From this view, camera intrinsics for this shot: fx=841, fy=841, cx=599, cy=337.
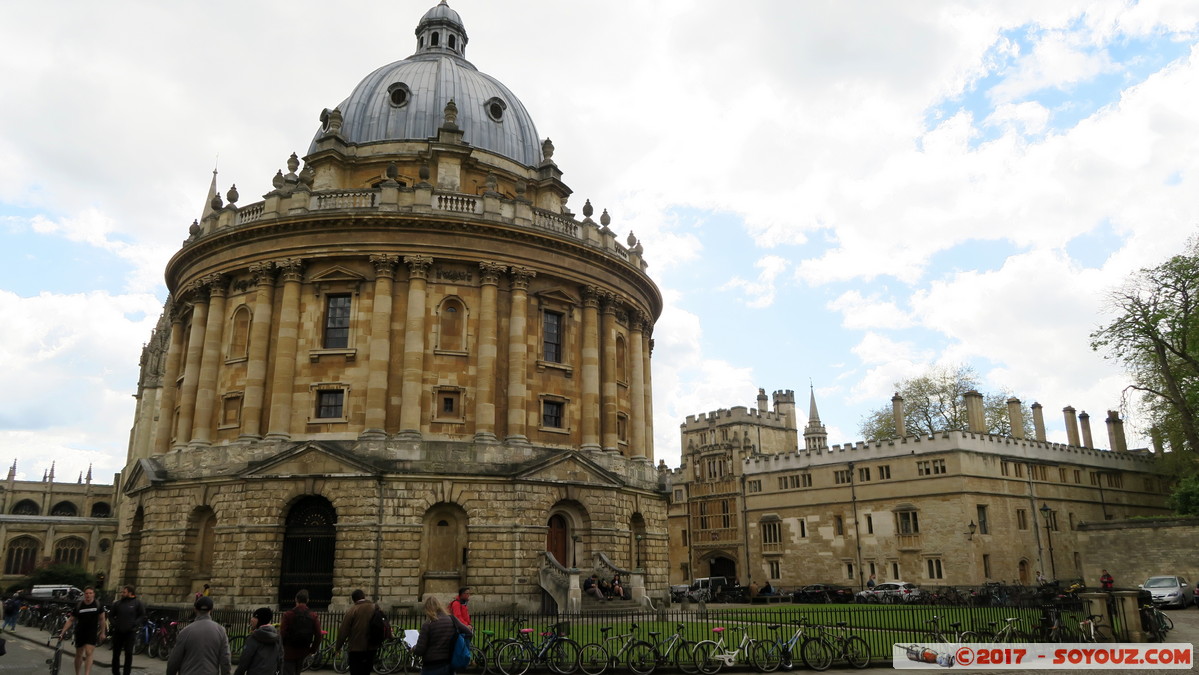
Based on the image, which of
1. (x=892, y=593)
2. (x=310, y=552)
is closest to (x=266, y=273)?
(x=310, y=552)

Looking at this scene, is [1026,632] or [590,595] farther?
[590,595]

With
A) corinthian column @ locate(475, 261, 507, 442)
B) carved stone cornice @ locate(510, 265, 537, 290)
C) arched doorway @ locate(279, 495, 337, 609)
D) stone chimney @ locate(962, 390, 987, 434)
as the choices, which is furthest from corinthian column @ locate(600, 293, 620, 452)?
stone chimney @ locate(962, 390, 987, 434)

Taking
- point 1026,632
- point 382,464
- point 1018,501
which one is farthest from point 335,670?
point 1018,501

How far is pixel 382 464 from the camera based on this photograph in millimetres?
30172

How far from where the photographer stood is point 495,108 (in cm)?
4219

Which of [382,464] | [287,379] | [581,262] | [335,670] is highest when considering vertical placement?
[581,262]

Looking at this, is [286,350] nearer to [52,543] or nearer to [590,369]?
[590,369]

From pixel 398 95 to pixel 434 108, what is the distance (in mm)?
1850

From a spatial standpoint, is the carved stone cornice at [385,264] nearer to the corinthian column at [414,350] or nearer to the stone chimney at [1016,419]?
the corinthian column at [414,350]

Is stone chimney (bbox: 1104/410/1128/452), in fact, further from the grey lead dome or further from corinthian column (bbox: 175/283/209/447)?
corinthian column (bbox: 175/283/209/447)

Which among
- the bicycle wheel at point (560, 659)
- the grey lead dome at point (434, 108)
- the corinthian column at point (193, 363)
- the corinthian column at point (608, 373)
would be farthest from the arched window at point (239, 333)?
the bicycle wheel at point (560, 659)

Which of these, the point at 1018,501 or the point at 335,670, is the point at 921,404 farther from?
the point at 335,670

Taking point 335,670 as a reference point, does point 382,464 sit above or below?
above

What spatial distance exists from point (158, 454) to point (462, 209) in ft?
55.5
